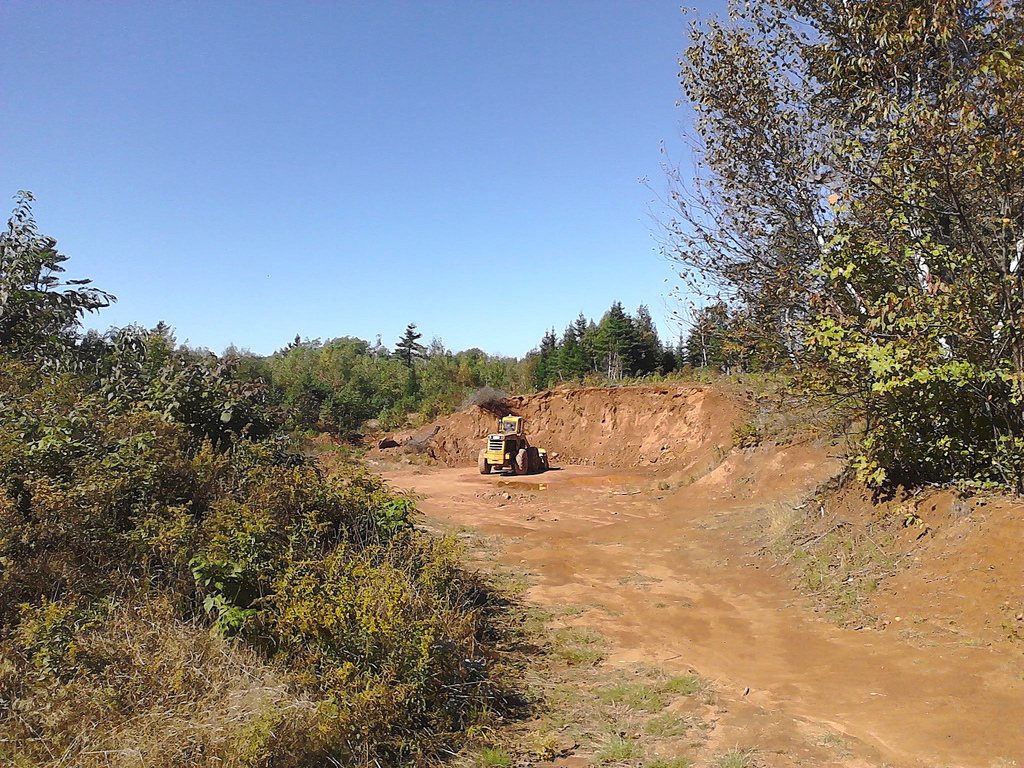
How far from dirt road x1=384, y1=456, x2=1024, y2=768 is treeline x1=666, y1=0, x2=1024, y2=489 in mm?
2561

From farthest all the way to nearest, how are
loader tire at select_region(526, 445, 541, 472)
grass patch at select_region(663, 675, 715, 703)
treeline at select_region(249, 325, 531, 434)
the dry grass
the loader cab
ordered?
1. treeline at select_region(249, 325, 531, 434)
2. the loader cab
3. loader tire at select_region(526, 445, 541, 472)
4. grass patch at select_region(663, 675, 715, 703)
5. the dry grass

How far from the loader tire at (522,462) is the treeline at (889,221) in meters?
13.4

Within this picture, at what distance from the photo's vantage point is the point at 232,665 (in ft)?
15.2

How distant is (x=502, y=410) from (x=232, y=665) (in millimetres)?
25950

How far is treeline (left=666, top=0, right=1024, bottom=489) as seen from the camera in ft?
23.0

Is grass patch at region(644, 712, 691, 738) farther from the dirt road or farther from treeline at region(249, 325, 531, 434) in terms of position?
treeline at region(249, 325, 531, 434)

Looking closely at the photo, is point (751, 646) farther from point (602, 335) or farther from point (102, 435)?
point (602, 335)

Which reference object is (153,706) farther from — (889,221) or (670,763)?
(889,221)

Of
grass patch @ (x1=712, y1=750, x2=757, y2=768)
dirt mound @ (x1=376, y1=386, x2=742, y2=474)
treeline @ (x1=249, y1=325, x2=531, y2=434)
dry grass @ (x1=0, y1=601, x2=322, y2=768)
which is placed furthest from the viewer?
treeline @ (x1=249, y1=325, x2=531, y2=434)

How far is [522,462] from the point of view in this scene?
23.0 m

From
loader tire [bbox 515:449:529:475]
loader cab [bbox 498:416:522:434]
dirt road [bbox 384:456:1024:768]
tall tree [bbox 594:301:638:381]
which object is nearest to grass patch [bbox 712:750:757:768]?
dirt road [bbox 384:456:1024:768]

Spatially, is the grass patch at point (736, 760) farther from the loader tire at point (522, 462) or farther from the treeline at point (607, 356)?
the treeline at point (607, 356)

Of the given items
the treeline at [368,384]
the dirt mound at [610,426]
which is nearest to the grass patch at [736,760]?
the dirt mound at [610,426]

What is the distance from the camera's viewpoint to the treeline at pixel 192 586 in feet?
13.2
